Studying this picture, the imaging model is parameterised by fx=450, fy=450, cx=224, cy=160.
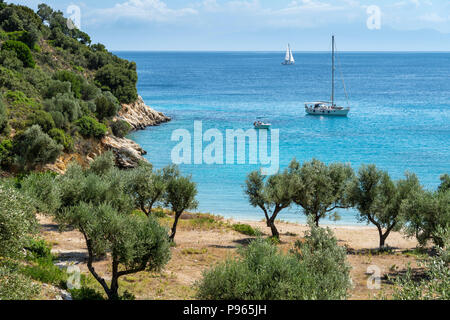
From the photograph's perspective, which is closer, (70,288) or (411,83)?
(70,288)

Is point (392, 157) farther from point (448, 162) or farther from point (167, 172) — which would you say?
point (167, 172)

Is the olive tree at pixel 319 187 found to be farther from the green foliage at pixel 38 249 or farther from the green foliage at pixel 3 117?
the green foliage at pixel 3 117

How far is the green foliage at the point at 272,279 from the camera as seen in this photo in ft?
46.0

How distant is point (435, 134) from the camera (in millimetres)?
75312

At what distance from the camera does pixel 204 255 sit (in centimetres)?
2609

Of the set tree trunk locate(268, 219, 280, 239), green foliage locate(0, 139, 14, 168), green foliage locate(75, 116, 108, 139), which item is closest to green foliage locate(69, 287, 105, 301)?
tree trunk locate(268, 219, 280, 239)

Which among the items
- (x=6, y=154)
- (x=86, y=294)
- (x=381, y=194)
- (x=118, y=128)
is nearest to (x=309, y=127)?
(x=118, y=128)

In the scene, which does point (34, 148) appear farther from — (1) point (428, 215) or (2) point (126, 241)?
(1) point (428, 215)

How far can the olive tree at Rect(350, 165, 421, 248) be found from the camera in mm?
28078

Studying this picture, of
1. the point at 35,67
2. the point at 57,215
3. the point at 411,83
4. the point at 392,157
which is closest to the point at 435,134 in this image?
the point at 392,157

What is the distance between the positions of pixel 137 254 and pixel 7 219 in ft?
17.2

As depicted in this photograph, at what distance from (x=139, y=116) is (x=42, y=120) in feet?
120

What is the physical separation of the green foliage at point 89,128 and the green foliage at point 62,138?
3278 mm

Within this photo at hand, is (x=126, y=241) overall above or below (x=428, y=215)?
above
